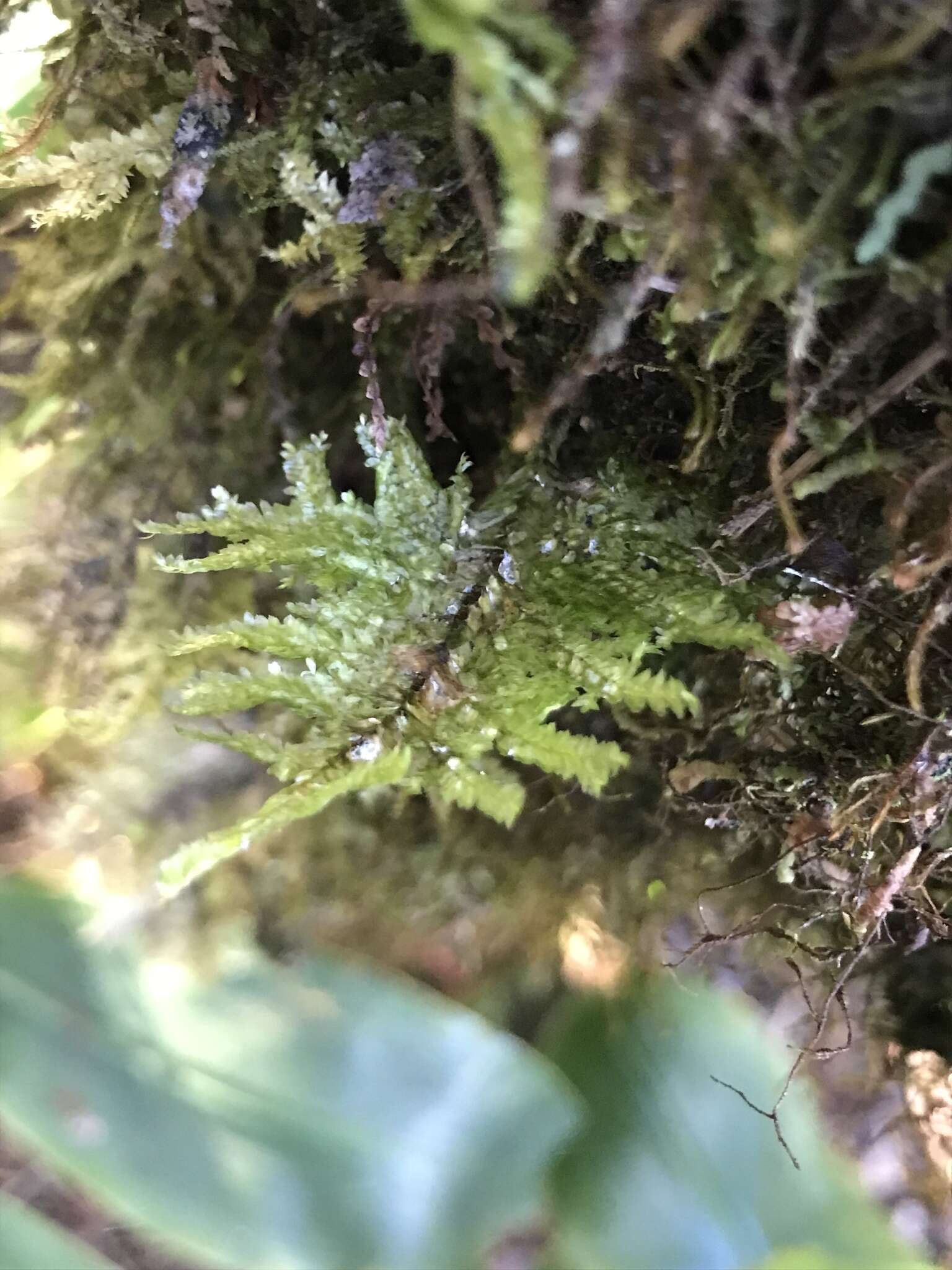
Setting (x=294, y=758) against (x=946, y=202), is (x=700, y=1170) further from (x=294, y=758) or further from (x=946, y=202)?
(x=946, y=202)

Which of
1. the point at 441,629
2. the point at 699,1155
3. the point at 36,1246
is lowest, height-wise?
the point at 699,1155

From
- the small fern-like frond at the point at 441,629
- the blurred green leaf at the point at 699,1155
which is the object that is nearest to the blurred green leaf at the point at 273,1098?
the blurred green leaf at the point at 699,1155

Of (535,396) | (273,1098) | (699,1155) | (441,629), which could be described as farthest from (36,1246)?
(535,396)

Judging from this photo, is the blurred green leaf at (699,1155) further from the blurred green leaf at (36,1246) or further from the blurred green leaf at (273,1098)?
the blurred green leaf at (36,1246)

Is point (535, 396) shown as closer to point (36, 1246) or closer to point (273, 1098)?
point (273, 1098)

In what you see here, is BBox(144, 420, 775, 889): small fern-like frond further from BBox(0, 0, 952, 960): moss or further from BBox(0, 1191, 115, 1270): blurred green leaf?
BBox(0, 1191, 115, 1270): blurred green leaf
